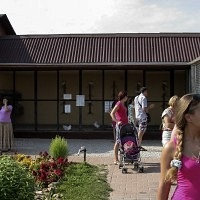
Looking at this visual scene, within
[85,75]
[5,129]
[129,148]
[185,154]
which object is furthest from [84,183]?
[85,75]

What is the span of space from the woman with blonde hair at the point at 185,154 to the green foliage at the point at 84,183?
447 centimetres

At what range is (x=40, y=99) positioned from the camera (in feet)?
68.6

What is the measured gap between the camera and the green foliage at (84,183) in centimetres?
799

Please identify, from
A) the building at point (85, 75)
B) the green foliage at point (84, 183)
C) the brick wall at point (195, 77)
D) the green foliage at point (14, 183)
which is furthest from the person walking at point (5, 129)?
the green foliage at point (14, 183)

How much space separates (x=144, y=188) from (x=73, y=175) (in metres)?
1.58

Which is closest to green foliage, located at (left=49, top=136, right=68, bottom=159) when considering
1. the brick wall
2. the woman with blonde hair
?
the brick wall

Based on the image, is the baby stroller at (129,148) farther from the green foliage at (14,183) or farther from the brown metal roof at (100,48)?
the brown metal roof at (100,48)

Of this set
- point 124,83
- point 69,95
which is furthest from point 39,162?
point 124,83

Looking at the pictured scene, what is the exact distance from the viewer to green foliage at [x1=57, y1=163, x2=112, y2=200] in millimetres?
7990

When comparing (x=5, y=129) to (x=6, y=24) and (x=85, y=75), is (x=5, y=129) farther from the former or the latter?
(x=6, y=24)

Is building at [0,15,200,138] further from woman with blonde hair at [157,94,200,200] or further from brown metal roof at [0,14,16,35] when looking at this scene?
woman with blonde hair at [157,94,200,200]

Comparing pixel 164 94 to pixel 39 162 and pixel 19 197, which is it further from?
pixel 19 197

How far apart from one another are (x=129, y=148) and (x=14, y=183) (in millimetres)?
4915

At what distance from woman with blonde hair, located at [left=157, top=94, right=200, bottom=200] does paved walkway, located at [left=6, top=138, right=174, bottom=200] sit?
4.80 meters
